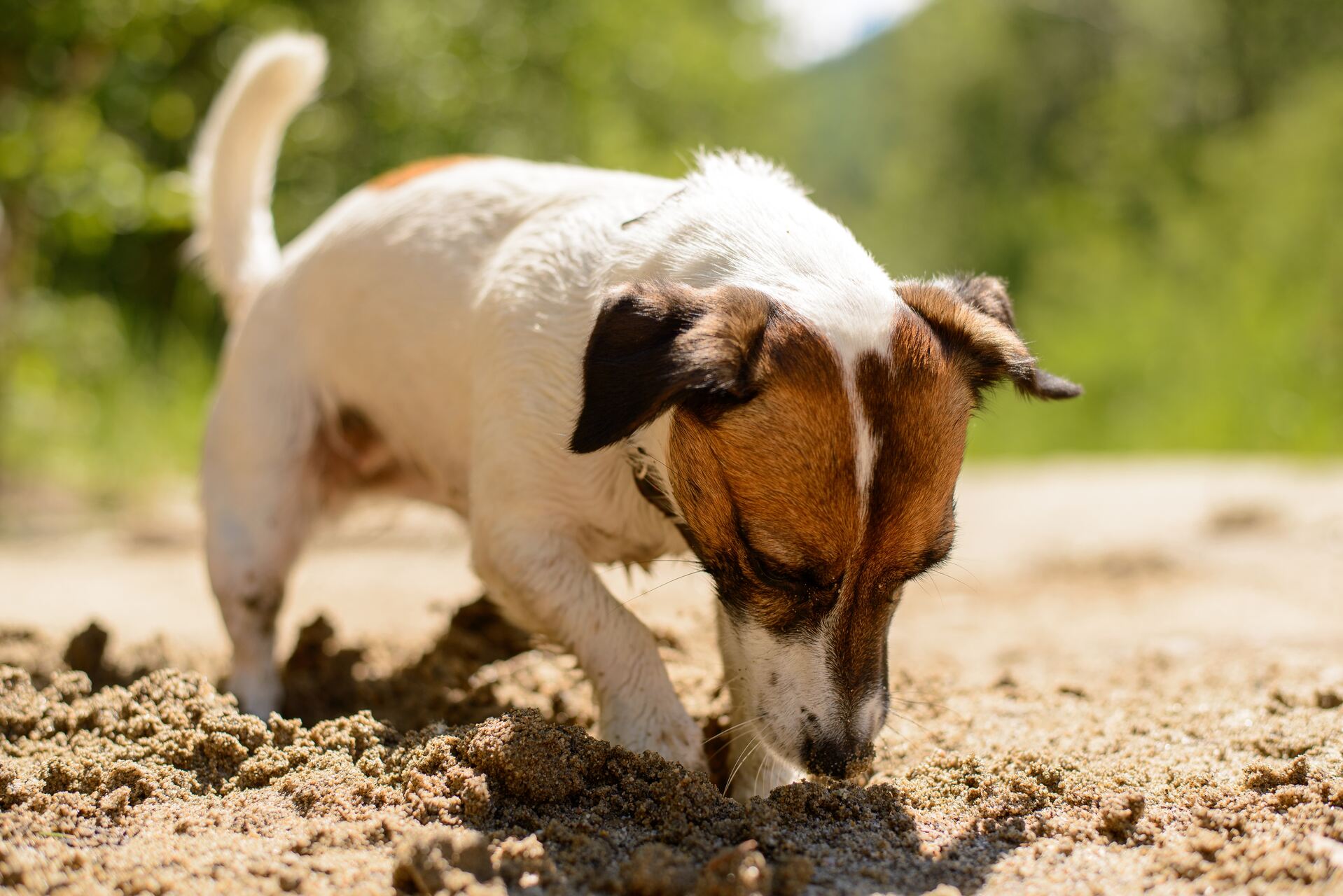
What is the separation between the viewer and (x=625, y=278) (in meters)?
3.17

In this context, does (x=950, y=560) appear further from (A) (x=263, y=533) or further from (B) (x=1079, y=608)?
(B) (x=1079, y=608)

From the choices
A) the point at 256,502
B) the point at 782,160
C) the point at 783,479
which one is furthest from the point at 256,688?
the point at 782,160

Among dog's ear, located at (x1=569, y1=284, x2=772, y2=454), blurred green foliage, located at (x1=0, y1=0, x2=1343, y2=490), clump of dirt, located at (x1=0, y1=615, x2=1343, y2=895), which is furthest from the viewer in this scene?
blurred green foliage, located at (x1=0, y1=0, x2=1343, y2=490)

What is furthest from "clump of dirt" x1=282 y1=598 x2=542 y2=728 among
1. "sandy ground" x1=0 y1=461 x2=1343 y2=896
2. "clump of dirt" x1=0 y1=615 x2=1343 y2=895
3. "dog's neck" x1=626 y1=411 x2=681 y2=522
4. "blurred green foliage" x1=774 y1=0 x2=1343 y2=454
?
"blurred green foliage" x1=774 y1=0 x2=1343 y2=454

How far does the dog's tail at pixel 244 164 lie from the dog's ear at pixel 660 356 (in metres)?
2.47

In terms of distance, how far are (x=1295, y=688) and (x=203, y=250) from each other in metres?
4.39

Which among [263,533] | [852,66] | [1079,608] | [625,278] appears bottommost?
[1079,608]

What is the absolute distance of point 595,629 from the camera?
3154mm

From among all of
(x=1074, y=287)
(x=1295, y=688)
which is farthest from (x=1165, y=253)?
(x=1295, y=688)

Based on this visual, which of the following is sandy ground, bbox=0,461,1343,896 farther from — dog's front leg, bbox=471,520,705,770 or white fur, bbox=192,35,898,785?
white fur, bbox=192,35,898,785

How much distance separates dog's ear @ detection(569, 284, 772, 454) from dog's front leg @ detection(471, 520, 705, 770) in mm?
685

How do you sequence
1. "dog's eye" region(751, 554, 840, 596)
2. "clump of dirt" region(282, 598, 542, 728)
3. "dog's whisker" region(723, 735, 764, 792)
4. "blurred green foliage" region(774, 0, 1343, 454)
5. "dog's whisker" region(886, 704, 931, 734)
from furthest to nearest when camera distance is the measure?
"blurred green foliage" region(774, 0, 1343, 454) < "clump of dirt" region(282, 598, 542, 728) < "dog's whisker" region(886, 704, 931, 734) < "dog's whisker" region(723, 735, 764, 792) < "dog's eye" region(751, 554, 840, 596)

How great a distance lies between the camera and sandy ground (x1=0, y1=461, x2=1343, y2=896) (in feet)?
7.59

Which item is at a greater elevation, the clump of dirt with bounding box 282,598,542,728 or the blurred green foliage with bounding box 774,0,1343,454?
the blurred green foliage with bounding box 774,0,1343,454
